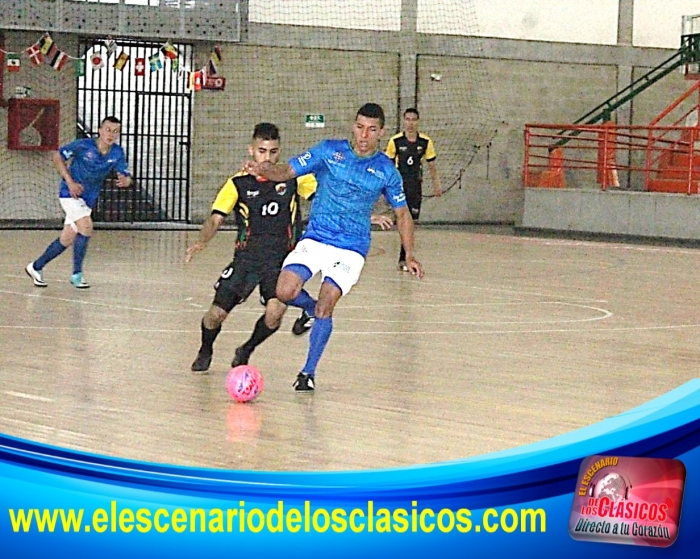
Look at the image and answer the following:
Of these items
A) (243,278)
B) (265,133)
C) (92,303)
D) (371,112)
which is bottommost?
(92,303)

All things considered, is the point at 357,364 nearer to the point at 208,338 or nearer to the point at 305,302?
the point at 305,302

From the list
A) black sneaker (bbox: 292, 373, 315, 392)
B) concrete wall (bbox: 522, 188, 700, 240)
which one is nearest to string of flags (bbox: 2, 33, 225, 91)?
concrete wall (bbox: 522, 188, 700, 240)

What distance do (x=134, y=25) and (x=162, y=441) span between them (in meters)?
20.1

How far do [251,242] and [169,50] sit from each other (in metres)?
17.6

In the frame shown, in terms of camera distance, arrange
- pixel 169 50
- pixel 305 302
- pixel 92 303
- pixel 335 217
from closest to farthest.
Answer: pixel 335 217
pixel 305 302
pixel 92 303
pixel 169 50

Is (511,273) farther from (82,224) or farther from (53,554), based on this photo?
(53,554)

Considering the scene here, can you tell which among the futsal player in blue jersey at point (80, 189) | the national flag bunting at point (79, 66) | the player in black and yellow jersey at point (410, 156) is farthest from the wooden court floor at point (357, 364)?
the national flag bunting at point (79, 66)

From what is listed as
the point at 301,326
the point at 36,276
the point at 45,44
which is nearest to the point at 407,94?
the point at 45,44

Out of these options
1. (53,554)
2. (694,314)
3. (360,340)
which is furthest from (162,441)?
(694,314)

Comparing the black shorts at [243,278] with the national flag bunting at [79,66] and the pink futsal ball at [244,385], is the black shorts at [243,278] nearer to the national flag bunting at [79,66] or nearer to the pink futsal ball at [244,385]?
the pink futsal ball at [244,385]

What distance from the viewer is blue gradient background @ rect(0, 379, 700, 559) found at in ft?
10.9

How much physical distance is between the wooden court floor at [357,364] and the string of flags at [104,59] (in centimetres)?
855

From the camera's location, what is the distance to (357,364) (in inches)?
408

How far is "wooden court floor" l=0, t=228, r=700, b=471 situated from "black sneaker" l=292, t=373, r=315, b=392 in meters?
0.11
